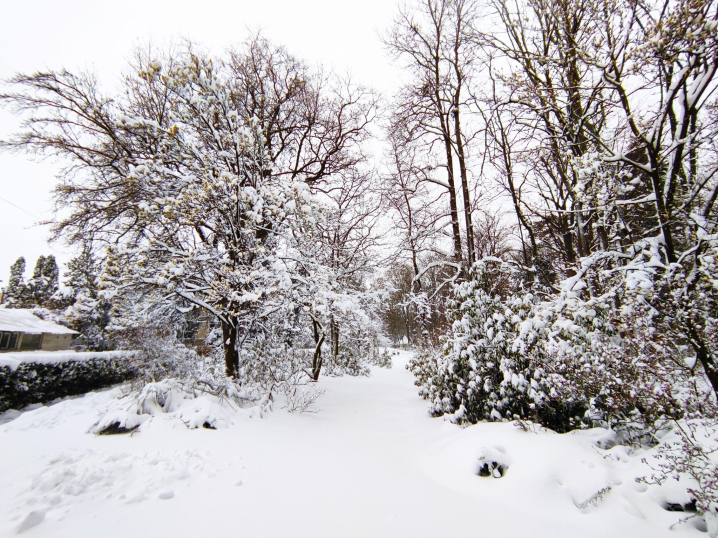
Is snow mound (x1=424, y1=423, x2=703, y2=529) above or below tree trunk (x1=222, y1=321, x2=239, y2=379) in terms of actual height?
below

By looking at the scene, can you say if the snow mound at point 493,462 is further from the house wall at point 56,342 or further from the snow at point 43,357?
the house wall at point 56,342

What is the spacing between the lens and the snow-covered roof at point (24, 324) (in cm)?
1998

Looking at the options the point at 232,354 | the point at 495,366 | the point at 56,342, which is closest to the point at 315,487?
the point at 495,366

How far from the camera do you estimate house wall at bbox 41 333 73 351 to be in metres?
25.6

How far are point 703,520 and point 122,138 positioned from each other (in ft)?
35.6

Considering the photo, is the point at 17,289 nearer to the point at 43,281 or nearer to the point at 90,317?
the point at 43,281

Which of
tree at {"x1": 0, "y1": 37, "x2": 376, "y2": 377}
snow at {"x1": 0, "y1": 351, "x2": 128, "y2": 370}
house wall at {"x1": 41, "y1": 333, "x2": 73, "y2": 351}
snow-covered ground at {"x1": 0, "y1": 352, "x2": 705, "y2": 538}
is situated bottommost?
house wall at {"x1": 41, "y1": 333, "x2": 73, "y2": 351}

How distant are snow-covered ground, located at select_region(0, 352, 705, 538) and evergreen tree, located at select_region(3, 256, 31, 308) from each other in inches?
1723

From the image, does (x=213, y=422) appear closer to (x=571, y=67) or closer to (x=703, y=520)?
(x=703, y=520)

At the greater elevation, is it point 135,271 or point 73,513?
point 135,271

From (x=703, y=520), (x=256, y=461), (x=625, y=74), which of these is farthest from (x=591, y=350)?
(x=256, y=461)

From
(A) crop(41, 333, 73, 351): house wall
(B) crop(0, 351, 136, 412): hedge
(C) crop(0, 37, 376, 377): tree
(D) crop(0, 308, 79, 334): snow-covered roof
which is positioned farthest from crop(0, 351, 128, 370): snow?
(A) crop(41, 333, 73, 351): house wall

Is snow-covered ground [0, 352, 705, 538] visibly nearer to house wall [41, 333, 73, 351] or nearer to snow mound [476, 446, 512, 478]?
snow mound [476, 446, 512, 478]

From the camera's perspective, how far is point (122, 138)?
723 centimetres
